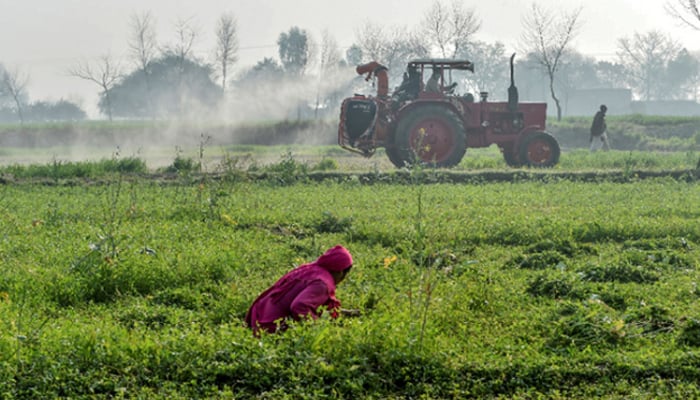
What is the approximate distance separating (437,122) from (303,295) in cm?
1344

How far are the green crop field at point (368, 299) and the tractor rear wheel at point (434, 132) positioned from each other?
5.49 m

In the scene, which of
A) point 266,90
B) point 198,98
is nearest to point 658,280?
point 266,90

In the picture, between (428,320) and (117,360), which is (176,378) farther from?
(428,320)

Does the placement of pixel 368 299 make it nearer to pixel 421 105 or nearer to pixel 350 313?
pixel 350 313

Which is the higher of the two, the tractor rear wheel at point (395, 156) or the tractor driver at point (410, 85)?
the tractor driver at point (410, 85)

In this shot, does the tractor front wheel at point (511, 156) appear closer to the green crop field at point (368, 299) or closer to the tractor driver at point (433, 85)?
the tractor driver at point (433, 85)

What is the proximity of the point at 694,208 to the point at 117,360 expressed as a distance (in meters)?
9.33

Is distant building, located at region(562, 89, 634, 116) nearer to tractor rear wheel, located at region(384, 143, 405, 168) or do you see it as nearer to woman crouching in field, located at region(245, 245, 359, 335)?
tractor rear wheel, located at region(384, 143, 405, 168)

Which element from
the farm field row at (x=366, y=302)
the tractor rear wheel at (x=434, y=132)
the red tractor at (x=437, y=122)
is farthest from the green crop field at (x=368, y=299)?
the red tractor at (x=437, y=122)

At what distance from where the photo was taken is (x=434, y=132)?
18906mm

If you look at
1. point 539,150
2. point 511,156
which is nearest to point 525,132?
point 539,150

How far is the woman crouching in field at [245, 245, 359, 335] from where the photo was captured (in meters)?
5.87

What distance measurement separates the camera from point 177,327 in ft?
20.2

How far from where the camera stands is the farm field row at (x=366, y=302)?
5.14 m
